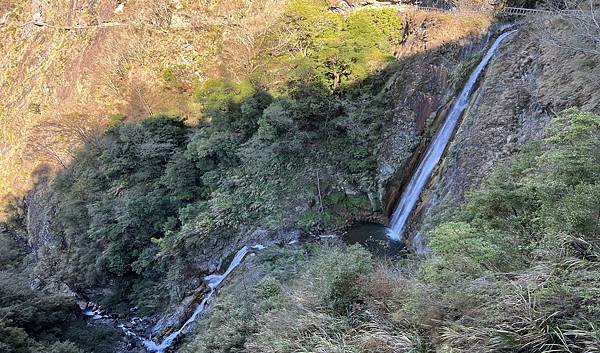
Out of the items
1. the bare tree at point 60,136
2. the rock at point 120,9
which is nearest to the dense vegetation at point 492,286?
the bare tree at point 60,136

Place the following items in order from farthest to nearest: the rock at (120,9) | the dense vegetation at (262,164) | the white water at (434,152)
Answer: the rock at (120,9) < the dense vegetation at (262,164) < the white water at (434,152)

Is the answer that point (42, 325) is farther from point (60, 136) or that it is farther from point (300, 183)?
point (60, 136)

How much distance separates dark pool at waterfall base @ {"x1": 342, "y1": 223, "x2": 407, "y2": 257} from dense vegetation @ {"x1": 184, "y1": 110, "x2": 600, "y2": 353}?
17.6 ft

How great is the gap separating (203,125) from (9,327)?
40.0 feet

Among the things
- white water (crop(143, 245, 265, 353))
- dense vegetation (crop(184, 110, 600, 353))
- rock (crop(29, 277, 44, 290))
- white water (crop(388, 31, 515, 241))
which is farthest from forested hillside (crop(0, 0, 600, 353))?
rock (crop(29, 277, 44, 290))

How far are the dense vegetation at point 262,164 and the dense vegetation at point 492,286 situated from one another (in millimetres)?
8517

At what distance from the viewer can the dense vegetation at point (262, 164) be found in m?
15.4

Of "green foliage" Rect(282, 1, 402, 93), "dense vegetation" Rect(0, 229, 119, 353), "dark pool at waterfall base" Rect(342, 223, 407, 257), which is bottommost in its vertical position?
"dark pool at waterfall base" Rect(342, 223, 407, 257)

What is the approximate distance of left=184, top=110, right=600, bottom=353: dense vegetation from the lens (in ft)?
10.6

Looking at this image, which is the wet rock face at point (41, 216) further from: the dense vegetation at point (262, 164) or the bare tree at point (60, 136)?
the dense vegetation at point (262, 164)

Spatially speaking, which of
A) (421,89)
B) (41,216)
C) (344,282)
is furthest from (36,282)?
(421,89)

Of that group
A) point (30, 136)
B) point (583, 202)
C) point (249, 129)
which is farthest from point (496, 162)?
point (30, 136)

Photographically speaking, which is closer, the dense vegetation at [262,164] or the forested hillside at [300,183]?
the forested hillside at [300,183]

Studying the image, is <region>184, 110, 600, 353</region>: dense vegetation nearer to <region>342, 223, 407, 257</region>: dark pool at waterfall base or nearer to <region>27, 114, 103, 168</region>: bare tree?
<region>342, 223, 407, 257</region>: dark pool at waterfall base
